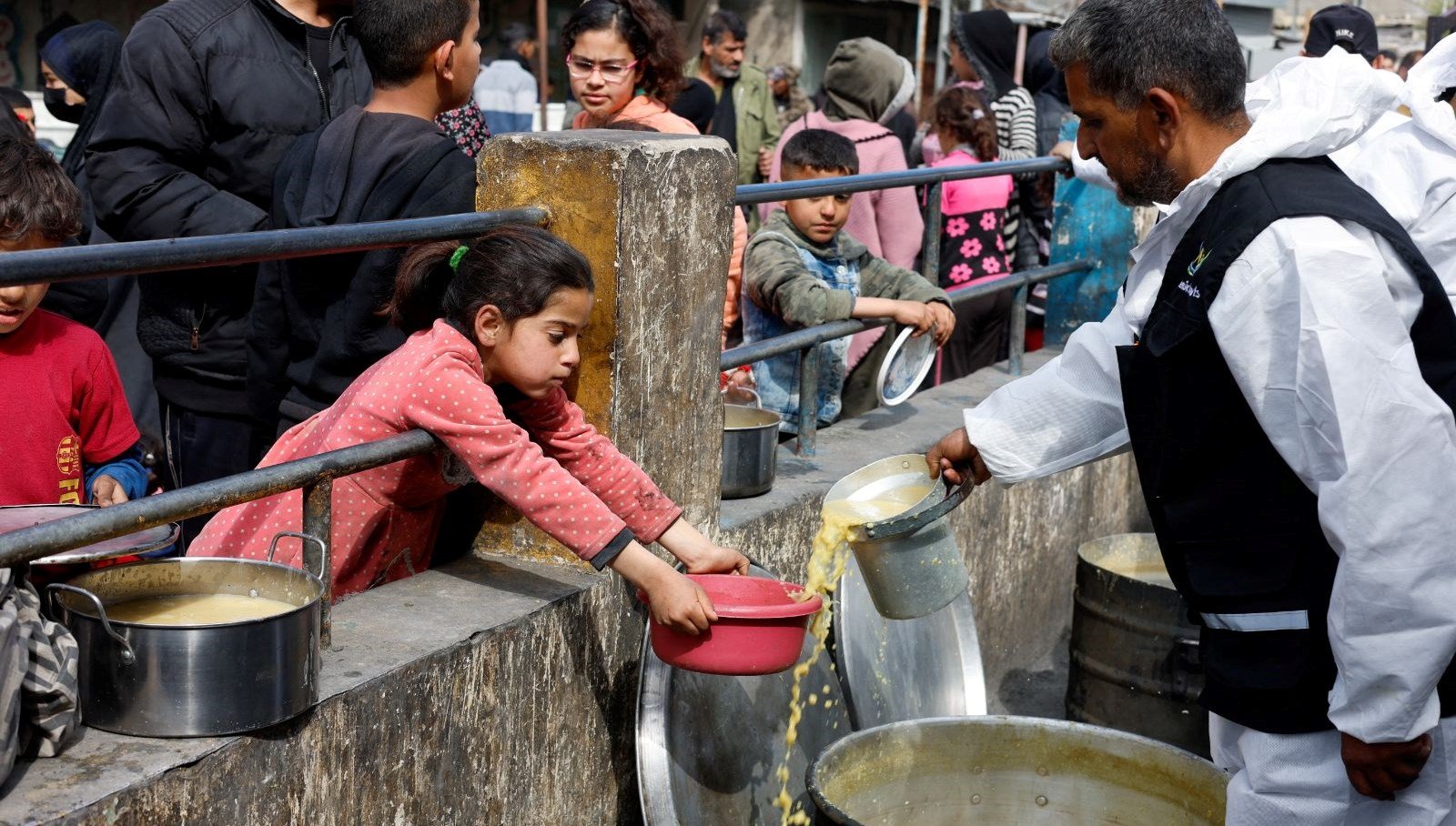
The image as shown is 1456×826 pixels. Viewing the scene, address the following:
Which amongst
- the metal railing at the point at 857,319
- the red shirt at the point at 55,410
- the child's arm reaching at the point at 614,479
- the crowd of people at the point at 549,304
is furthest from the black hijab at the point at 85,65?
the child's arm reaching at the point at 614,479

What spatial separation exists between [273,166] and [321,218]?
0.53m

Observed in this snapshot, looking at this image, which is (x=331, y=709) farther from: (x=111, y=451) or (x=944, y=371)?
(x=944, y=371)

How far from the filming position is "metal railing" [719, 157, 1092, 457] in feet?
11.8

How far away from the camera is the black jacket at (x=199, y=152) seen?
3.32 m

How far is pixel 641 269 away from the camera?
2.97m

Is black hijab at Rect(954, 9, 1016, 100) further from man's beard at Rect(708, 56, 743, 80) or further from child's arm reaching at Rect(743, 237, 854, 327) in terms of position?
child's arm reaching at Rect(743, 237, 854, 327)

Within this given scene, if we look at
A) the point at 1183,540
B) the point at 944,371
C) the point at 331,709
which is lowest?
the point at 944,371

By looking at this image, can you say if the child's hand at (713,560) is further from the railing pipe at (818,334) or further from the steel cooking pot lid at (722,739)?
the railing pipe at (818,334)

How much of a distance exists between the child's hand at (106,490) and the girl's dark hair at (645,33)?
1975 mm

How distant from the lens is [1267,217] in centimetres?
215

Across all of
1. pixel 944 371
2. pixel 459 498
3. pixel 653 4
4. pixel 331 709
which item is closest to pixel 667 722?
pixel 459 498

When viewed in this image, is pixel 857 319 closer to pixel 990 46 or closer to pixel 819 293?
pixel 819 293

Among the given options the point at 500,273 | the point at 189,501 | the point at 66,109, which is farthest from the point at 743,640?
the point at 66,109

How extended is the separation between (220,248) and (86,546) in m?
0.45
